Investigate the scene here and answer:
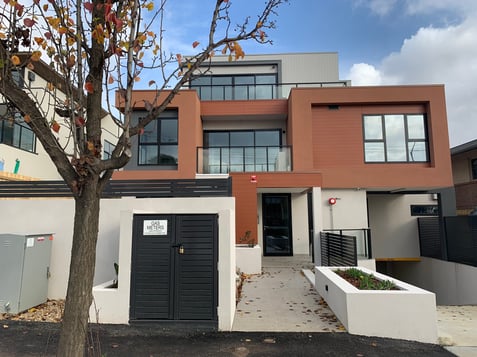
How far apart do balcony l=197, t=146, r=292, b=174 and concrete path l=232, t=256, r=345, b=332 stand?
14.6ft

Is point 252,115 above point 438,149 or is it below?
above

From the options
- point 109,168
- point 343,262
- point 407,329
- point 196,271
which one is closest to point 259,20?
point 109,168

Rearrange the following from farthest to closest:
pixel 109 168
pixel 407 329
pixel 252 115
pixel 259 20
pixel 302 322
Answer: pixel 252 115 → pixel 302 322 → pixel 407 329 → pixel 259 20 → pixel 109 168

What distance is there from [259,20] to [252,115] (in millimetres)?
11880

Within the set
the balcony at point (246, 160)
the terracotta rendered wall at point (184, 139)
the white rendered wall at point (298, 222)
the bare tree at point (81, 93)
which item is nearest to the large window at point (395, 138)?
the balcony at point (246, 160)

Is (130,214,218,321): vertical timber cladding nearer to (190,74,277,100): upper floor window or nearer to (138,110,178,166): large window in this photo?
(138,110,178,166): large window

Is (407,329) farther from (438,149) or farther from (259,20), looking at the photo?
(438,149)

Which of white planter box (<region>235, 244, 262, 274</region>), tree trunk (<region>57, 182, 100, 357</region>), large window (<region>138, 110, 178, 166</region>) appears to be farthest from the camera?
large window (<region>138, 110, 178, 166</region>)

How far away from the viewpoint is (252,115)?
14992 mm

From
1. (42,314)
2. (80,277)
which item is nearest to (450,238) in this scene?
(42,314)

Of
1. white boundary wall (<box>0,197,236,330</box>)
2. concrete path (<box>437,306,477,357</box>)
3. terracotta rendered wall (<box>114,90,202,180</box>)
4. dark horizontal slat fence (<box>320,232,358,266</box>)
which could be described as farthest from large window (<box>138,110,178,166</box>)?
concrete path (<box>437,306,477,357</box>)

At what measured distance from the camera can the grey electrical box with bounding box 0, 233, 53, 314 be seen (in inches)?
225

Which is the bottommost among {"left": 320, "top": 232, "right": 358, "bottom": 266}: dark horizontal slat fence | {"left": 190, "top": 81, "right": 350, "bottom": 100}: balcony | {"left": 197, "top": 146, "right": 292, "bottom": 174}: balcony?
{"left": 320, "top": 232, "right": 358, "bottom": 266}: dark horizontal slat fence

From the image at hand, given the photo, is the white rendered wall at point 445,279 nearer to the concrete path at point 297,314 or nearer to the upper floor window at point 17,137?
the concrete path at point 297,314
